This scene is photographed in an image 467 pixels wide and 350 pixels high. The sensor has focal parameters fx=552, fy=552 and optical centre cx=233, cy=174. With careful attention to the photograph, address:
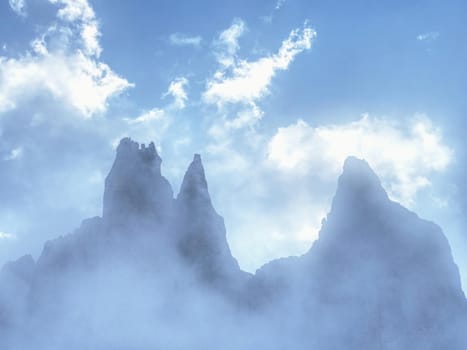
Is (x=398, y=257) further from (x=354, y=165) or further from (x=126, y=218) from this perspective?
(x=126, y=218)

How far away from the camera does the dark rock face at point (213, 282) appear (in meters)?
137

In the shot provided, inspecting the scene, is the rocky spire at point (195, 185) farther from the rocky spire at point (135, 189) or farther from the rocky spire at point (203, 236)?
the rocky spire at point (135, 189)

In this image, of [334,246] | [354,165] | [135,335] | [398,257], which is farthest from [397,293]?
[135,335]

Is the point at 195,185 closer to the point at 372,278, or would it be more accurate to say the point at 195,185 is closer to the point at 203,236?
the point at 203,236

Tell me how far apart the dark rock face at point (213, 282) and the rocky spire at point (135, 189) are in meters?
0.30

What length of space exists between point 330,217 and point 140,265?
53.6m

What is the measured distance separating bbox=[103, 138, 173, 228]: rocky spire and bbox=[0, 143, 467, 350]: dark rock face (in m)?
0.30

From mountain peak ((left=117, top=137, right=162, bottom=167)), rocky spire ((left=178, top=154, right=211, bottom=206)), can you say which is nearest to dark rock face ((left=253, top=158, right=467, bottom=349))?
rocky spire ((left=178, top=154, right=211, bottom=206))

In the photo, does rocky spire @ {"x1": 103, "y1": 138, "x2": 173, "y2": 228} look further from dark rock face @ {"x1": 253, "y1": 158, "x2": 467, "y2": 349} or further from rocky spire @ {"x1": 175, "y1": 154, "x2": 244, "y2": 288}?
dark rock face @ {"x1": 253, "y1": 158, "x2": 467, "y2": 349}

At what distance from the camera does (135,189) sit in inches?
6024

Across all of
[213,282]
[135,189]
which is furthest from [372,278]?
[135,189]

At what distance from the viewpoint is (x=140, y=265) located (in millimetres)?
145250

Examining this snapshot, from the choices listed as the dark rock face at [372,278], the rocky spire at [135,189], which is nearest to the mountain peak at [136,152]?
the rocky spire at [135,189]

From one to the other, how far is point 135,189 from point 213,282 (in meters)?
33.4
